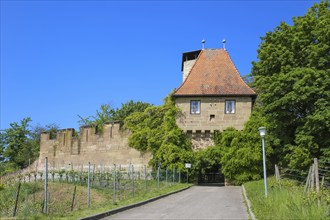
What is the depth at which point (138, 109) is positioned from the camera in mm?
68000

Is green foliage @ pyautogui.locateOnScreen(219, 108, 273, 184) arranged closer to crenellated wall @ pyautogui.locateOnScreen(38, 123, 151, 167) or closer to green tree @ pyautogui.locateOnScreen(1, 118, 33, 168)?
→ crenellated wall @ pyautogui.locateOnScreen(38, 123, 151, 167)

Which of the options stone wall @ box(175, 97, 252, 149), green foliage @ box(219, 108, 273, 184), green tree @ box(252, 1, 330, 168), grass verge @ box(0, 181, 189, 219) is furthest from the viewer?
stone wall @ box(175, 97, 252, 149)

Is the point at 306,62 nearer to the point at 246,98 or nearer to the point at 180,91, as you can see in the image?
the point at 246,98

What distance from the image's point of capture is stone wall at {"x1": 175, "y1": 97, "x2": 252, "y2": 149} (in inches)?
1487

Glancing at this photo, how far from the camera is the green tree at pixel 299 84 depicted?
1105 inches

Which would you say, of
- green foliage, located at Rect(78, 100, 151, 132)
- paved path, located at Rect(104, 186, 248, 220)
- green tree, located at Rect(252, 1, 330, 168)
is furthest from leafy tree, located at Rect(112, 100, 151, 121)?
paved path, located at Rect(104, 186, 248, 220)

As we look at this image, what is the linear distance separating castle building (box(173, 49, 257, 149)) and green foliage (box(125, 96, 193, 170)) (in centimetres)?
103

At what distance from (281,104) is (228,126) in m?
8.87

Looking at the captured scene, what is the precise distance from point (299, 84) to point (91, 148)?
23751 mm

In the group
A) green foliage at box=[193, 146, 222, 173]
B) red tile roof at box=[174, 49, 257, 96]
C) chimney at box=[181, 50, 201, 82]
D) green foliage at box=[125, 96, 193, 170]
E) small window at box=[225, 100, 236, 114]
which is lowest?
green foliage at box=[193, 146, 222, 173]

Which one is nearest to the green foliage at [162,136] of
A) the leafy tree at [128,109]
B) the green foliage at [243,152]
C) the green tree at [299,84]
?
the green foliage at [243,152]

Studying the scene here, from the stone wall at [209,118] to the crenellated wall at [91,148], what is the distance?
494 cm

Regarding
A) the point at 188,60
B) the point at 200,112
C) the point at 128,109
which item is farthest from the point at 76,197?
Answer: the point at 128,109

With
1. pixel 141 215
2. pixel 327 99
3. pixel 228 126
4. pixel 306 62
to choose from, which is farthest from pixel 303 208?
pixel 228 126
